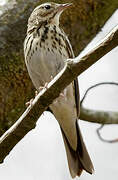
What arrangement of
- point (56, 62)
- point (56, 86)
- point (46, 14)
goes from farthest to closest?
point (46, 14) → point (56, 62) → point (56, 86)

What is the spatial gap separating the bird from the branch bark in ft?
1.98

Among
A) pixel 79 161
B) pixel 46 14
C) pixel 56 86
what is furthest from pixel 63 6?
pixel 56 86

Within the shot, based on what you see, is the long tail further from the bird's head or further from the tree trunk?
the bird's head

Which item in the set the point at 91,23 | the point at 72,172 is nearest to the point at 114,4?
the point at 91,23

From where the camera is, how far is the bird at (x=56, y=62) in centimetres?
259

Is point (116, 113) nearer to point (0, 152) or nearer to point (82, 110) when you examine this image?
point (82, 110)

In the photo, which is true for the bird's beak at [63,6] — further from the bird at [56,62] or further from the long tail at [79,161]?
the long tail at [79,161]

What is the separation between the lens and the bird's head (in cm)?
271

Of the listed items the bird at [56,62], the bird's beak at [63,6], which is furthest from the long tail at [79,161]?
the bird's beak at [63,6]

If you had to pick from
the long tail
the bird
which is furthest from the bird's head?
the long tail

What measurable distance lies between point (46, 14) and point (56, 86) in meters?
1.19

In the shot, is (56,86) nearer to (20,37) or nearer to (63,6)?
(20,37)

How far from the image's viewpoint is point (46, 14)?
2881 millimetres

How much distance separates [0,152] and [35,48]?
0.82 meters
